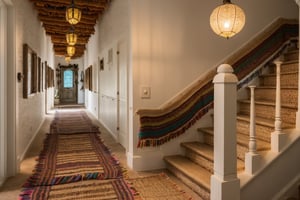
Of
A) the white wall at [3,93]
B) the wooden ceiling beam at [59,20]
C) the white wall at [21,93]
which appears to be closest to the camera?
the white wall at [3,93]

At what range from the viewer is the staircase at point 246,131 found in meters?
2.68

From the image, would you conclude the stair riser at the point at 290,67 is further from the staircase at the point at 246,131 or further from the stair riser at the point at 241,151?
the stair riser at the point at 241,151

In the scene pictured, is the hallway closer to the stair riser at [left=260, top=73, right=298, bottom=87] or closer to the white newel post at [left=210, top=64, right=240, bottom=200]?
the white newel post at [left=210, top=64, right=240, bottom=200]

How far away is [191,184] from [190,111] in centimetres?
100

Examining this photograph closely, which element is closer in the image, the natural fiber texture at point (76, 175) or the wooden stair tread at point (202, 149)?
the natural fiber texture at point (76, 175)

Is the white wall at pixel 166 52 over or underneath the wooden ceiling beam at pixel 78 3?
underneath

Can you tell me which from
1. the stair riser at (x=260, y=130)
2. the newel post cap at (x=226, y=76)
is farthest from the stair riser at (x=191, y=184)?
the newel post cap at (x=226, y=76)

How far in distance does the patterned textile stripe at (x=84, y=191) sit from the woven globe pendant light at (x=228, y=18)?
198cm

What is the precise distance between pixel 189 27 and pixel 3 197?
2.98 metres

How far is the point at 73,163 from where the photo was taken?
3.77 m

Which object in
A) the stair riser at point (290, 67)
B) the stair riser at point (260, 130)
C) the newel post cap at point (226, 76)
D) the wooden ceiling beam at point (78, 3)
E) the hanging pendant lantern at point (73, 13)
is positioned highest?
the wooden ceiling beam at point (78, 3)

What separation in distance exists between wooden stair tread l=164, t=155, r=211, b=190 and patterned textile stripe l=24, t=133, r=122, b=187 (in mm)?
700

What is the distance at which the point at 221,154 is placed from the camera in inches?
84.4

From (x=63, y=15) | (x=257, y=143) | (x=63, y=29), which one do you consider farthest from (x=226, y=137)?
(x=63, y=29)
